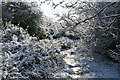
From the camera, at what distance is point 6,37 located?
18.3ft

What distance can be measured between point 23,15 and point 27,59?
4791mm

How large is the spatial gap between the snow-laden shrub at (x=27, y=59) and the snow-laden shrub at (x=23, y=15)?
3421mm

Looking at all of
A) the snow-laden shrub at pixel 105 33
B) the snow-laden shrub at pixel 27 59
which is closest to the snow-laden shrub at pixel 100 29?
the snow-laden shrub at pixel 105 33

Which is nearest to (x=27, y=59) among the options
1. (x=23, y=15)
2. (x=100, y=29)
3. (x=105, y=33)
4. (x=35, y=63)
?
(x=35, y=63)

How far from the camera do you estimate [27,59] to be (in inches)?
183

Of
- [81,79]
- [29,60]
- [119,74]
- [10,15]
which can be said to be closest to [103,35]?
[119,74]

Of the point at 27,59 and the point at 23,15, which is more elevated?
the point at 23,15

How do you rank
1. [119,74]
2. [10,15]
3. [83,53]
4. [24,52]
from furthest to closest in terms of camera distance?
[10,15] < [83,53] < [119,74] < [24,52]

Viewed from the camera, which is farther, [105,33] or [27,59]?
[105,33]

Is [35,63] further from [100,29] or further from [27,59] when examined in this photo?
[100,29]

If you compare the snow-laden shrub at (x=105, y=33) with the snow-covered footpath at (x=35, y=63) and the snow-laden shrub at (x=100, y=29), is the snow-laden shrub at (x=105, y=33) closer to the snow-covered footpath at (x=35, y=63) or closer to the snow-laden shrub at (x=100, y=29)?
the snow-laden shrub at (x=100, y=29)

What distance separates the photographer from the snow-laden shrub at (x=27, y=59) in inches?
170

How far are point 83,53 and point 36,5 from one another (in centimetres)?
381

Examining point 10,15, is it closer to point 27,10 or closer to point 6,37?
point 27,10
